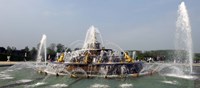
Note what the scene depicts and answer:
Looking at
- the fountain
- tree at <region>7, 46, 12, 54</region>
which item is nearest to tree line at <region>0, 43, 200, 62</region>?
tree at <region>7, 46, 12, 54</region>

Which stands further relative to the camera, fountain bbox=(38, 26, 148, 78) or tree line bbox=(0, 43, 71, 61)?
tree line bbox=(0, 43, 71, 61)

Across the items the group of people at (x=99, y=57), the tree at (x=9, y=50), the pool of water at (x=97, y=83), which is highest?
the tree at (x=9, y=50)

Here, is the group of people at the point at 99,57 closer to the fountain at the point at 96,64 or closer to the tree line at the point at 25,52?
the fountain at the point at 96,64

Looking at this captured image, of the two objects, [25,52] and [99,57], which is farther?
[25,52]

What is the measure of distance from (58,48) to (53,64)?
88949mm

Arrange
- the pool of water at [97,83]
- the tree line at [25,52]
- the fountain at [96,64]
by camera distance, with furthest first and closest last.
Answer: the tree line at [25,52] < the fountain at [96,64] < the pool of water at [97,83]

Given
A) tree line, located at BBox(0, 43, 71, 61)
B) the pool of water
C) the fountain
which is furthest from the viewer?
tree line, located at BBox(0, 43, 71, 61)

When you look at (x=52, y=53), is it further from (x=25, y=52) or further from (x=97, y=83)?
(x=97, y=83)

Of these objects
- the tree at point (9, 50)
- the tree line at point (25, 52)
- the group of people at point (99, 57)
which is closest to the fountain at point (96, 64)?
the group of people at point (99, 57)

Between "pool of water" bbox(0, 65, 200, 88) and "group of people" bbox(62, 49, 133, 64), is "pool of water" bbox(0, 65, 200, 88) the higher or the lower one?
the lower one

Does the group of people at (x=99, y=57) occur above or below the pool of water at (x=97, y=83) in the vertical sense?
above

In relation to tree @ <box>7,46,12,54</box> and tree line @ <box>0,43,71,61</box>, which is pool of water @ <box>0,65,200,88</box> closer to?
tree line @ <box>0,43,71,61</box>

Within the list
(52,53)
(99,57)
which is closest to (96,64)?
(99,57)

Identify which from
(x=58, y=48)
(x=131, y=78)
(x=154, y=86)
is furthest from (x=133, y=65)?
(x=58, y=48)
